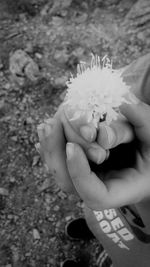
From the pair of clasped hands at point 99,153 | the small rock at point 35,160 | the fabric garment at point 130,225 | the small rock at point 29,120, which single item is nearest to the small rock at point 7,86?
the small rock at point 29,120

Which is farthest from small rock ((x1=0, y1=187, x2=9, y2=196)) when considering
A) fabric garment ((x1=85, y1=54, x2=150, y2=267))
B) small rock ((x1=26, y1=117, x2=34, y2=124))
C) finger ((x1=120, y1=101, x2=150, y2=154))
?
finger ((x1=120, y1=101, x2=150, y2=154))

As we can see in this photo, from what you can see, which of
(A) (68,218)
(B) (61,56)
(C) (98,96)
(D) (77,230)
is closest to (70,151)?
(C) (98,96)

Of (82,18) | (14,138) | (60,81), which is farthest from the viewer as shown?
(82,18)

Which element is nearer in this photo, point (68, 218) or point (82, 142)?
point (82, 142)

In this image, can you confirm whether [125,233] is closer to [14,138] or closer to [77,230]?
[77,230]

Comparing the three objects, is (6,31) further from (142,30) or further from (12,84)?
(142,30)

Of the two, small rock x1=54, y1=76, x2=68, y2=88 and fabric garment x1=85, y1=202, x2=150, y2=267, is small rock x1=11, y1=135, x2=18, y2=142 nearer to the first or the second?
small rock x1=54, y1=76, x2=68, y2=88
